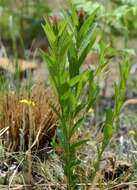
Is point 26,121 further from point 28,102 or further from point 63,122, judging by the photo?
point 63,122

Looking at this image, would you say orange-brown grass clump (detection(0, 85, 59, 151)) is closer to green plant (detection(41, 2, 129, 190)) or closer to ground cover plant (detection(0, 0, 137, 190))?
ground cover plant (detection(0, 0, 137, 190))

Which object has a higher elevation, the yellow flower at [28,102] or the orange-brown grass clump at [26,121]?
the yellow flower at [28,102]

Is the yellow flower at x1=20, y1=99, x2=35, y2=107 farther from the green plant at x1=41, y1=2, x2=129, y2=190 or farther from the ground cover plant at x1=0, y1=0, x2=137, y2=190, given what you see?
the green plant at x1=41, y1=2, x2=129, y2=190

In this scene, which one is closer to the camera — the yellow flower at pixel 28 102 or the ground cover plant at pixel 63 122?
the ground cover plant at pixel 63 122

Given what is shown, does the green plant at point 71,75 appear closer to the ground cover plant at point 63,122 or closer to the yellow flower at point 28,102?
the ground cover plant at point 63,122

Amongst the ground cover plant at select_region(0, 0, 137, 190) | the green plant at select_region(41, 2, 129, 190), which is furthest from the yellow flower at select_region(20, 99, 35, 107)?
the green plant at select_region(41, 2, 129, 190)

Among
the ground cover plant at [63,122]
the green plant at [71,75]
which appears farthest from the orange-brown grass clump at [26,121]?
the green plant at [71,75]

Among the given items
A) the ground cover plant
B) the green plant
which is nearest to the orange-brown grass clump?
the ground cover plant

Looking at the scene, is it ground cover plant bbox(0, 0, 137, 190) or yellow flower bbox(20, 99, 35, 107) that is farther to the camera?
yellow flower bbox(20, 99, 35, 107)

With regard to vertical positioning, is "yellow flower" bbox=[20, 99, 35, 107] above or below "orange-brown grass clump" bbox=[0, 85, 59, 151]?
above
